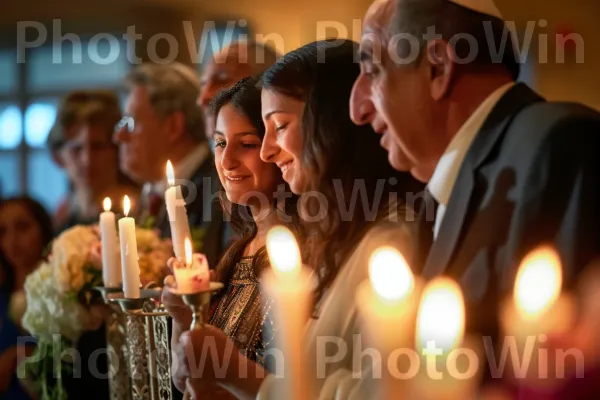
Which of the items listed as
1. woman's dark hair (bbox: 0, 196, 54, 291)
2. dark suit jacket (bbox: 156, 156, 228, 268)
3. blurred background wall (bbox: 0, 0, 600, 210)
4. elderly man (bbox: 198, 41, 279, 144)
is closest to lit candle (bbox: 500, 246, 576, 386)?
dark suit jacket (bbox: 156, 156, 228, 268)

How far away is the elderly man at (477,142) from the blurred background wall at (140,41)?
3114mm

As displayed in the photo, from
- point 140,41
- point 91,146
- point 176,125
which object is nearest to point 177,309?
point 176,125

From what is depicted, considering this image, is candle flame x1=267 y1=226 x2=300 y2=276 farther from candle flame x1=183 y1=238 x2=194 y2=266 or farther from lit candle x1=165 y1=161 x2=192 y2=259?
lit candle x1=165 y1=161 x2=192 y2=259

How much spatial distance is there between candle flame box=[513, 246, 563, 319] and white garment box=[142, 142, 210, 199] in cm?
213

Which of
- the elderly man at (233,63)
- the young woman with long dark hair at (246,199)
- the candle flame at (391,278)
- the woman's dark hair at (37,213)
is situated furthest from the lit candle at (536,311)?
the woman's dark hair at (37,213)

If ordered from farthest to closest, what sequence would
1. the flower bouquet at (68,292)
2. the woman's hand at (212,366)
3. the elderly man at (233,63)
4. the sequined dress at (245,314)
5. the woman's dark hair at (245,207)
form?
the elderly man at (233,63) → the flower bouquet at (68,292) → the woman's dark hair at (245,207) → the sequined dress at (245,314) → the woman's hand at (212,366)

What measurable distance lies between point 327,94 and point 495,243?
0.50 meters

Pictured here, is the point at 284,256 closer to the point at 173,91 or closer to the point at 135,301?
the point at 135,301

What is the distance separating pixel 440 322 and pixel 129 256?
818 mm

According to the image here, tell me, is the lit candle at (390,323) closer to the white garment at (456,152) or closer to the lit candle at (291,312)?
the lit candle at (291,312)

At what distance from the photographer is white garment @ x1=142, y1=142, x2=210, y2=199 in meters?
3.15

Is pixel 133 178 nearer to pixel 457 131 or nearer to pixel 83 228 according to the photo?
pixel 83 228

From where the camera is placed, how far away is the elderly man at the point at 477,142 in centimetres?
127

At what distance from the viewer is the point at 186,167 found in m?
3.20
